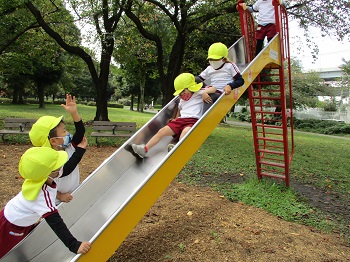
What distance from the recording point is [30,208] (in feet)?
7.82

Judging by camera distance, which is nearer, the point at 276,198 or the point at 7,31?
the point at 276,198

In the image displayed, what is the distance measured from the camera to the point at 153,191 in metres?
2.89

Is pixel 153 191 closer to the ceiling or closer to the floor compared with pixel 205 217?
closer to the ceiling

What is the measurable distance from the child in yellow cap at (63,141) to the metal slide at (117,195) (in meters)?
0.25

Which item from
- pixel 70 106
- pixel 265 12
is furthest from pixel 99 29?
pixel 70 106

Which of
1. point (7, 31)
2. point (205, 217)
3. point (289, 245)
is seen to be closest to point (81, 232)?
point (205, 217)

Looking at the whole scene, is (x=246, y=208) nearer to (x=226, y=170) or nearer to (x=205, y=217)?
(x=205, y=217)

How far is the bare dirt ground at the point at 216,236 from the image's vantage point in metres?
3.54

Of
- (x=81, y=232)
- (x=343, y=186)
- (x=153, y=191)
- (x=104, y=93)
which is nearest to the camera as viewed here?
(x=153, y=191)

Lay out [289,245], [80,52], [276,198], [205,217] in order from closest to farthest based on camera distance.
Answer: [289,245] < [205,217] < [276,198] < [80,52]

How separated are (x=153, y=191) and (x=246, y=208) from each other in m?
2.63

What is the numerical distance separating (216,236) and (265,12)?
415cm

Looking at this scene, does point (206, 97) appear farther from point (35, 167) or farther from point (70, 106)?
point (35, 167)

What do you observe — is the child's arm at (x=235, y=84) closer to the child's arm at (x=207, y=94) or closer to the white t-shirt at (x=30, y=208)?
the child's arm at (x=207, y=94)
